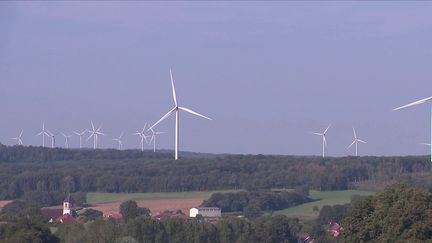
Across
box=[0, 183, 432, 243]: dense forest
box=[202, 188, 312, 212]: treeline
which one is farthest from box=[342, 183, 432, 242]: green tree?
box=[202, 188, 312, 212]: treeline

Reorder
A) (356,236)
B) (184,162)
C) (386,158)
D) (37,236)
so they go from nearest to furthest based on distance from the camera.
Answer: (356,236) < (37,236) < (386,158) < (184,162)

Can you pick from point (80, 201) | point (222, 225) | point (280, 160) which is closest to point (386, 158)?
point (280, 160)

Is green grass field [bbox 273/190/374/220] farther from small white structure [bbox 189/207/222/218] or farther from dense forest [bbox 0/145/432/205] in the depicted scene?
small white structure [bbox 189/207/222/218]

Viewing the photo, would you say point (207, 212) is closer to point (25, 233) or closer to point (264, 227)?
point (264, 227)

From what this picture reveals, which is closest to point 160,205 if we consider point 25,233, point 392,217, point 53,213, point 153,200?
point 153,200

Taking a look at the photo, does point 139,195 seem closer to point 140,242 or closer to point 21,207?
point 21,207

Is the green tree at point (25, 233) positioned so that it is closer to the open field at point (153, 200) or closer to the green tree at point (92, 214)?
the green tree at point (92, 214)
